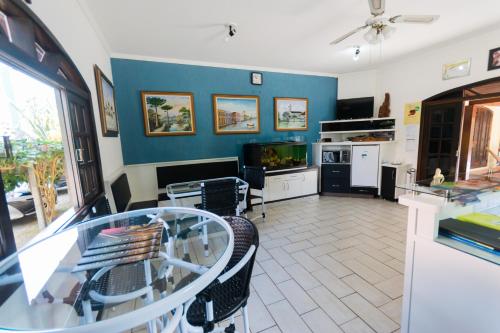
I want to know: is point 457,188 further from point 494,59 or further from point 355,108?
point 355,108

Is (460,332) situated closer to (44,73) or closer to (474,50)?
(44,73)

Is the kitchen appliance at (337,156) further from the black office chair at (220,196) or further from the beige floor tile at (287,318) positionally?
the beige floor tile at (287,318)

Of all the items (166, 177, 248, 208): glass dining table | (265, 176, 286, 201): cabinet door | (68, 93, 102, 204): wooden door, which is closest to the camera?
(68, 93, 102, 204): wooden door

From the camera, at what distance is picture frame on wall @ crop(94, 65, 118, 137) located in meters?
2.40

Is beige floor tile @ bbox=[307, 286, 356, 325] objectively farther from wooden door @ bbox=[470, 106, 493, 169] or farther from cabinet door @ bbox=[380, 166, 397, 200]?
wooden door @ bbox=[470, 106, 493, 169]

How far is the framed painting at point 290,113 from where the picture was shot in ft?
14.6

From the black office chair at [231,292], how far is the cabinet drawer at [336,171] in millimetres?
3632

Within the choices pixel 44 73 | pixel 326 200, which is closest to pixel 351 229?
pixel 326 200

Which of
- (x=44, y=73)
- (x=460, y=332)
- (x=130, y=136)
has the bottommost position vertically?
(x=460, y=332)

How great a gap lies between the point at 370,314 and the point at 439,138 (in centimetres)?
350

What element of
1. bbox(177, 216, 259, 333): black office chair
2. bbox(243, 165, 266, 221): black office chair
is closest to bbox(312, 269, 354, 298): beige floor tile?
bbox(177, 216, 259, 333): black office chair

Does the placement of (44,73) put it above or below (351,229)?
above

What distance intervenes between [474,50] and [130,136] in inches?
206

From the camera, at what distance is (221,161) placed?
392cm
